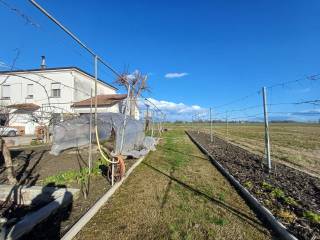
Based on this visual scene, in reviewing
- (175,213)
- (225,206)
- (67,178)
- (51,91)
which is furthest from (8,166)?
(51,91)

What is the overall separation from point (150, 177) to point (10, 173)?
12.4 ft

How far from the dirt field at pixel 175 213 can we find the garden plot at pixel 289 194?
497 mm

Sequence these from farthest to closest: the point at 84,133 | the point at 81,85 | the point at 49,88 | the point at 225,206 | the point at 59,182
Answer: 1. the point at 81,85
2. the point at 49,88
3. the point at 84,133
4. the point at 59,182
5. the point at 225,206

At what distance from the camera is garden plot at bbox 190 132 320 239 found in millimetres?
4262

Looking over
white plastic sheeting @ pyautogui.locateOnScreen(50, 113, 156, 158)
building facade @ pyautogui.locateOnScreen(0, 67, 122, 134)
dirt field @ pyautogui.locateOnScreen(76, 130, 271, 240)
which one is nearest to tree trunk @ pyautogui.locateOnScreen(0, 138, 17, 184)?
dirt field @ pyautogui.locateOnScreen(76, 130, 271, 240)

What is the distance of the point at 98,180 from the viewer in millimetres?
7273

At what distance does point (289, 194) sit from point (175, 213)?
292 centimetres

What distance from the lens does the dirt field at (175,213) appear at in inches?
159

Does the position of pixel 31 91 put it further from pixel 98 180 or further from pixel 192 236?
pixel 192 236

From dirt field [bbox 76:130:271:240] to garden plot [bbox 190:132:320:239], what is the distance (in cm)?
50

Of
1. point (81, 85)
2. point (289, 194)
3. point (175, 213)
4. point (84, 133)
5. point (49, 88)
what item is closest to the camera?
point (175, 213)

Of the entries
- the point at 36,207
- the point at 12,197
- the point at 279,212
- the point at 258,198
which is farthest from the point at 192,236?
the point at 12,197

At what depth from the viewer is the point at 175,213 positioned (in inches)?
192

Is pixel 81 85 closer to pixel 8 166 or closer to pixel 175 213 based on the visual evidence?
pixel 8 166
